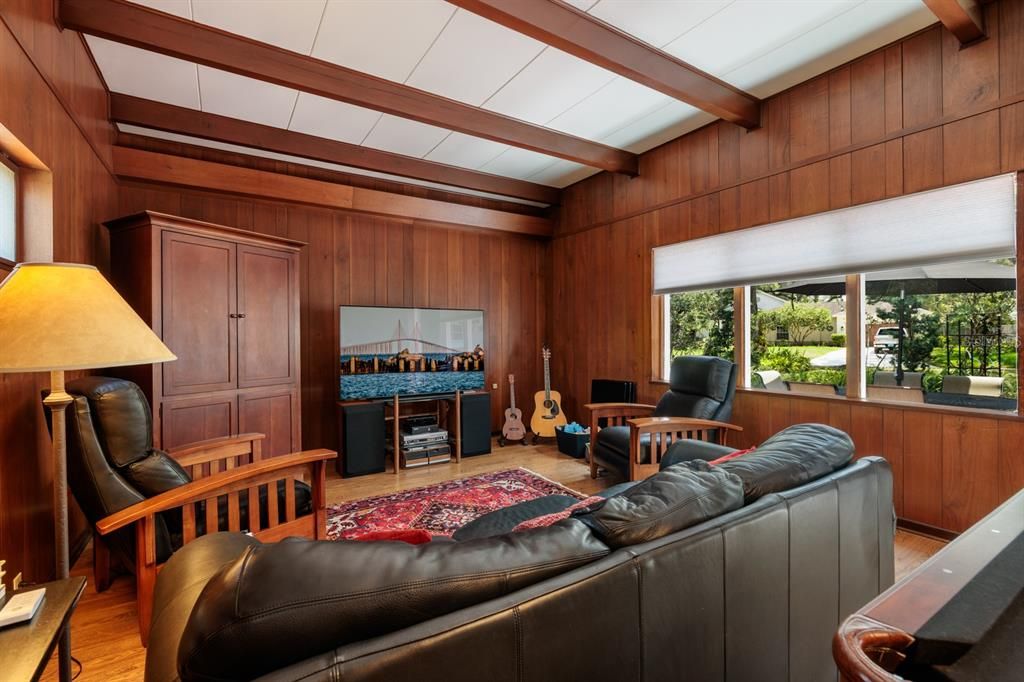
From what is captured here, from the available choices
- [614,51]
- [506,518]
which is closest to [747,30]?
[614,51]

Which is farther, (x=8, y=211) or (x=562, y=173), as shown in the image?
(x=562, y=173)

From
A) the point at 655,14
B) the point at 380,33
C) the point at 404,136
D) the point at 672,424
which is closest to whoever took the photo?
the point at 655,14

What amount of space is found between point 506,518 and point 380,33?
253 cm

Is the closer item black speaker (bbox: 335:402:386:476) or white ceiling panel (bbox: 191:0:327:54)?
white ceiling panel (bbox: 191:0:327:54)

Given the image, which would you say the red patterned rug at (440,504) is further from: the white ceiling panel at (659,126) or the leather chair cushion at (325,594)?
the white ceiling panel at (659,126)

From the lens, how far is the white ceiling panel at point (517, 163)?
4132 mm

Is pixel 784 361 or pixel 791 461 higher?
pixel 784 361

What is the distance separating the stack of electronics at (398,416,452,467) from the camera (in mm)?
4059

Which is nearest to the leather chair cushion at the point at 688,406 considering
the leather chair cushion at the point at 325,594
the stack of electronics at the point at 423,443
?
the stack of electronics at the point at 423,443

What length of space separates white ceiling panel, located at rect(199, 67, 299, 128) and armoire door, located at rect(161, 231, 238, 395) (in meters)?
0.99

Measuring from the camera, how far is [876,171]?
2.68 m

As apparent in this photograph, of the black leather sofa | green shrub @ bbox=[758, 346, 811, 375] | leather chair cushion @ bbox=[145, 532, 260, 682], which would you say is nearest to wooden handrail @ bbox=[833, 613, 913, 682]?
the black leather sofa

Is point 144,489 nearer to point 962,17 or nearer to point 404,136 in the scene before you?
point 404,136

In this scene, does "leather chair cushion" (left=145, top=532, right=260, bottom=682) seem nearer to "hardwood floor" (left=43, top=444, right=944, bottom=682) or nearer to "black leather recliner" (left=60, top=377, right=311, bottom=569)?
"black leather recliner" (left=60, top=377, right=311, bottom=569)
